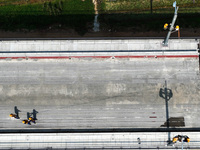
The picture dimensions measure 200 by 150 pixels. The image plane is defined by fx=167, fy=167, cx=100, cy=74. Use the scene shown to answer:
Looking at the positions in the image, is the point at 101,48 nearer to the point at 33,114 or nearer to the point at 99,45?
the point at 99,45

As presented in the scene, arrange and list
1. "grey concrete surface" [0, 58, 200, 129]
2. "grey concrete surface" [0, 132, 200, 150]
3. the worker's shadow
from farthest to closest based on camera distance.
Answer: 1. the worker's shadow
2. "grey concrete surface" [0, 58, 200, 129]
3. "grey concrete surface" [0, 132, 200, 150]

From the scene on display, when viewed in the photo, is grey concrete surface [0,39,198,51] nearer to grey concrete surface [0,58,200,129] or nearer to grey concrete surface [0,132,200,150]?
grey concrete surface [0,58,200,129]

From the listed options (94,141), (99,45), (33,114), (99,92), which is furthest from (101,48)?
(33,114)

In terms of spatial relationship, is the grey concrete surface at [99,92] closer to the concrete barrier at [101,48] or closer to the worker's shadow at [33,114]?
the worker's shadow at [33,114]

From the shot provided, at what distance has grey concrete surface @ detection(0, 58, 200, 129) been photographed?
25.0 m

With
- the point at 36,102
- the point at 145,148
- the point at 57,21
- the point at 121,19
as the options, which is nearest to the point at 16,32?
the point at 57,21

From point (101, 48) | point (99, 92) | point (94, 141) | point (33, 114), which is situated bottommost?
point (94, 141)

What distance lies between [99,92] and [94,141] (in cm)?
716

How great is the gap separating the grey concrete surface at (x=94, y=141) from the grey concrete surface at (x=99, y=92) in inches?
55.8

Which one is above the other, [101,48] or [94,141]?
[101,48]

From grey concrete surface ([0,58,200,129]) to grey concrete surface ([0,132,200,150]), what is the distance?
4.65 ft

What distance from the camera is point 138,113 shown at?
25.0 m

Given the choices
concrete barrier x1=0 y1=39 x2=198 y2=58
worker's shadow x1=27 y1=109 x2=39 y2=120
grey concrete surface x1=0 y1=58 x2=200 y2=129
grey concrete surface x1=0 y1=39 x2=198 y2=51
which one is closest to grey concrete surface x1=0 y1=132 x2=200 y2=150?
grey concrete surface x1=0 y1=58 x2=200 y2=129

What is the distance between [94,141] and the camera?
79.4 feet
